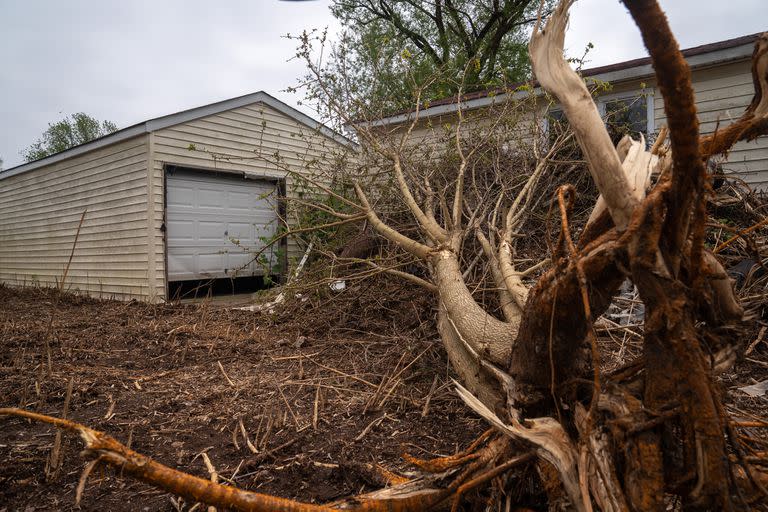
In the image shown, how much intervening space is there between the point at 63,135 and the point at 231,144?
45.7 meters

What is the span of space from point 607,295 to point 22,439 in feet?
11.2

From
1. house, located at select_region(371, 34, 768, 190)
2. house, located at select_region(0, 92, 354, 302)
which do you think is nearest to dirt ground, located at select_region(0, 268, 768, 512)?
house, located at select_region(0, 92, 354, 302)

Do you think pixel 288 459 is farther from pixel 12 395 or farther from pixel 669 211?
pixel 12 395

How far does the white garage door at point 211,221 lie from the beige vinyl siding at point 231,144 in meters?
0.27

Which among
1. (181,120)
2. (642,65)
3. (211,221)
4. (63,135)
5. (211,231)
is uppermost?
(63,135)

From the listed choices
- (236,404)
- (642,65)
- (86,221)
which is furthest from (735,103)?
(86,221)

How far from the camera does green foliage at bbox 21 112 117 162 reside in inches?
1668

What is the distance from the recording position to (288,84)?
5297 mm

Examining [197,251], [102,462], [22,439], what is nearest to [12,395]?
[22,439]

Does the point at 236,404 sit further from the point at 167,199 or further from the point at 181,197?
the point at 181,197

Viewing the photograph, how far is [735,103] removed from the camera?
684cm

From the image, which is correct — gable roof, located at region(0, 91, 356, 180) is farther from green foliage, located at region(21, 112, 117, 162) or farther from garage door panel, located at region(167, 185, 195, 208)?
green foliage, located at region(21, 112, 117, 162)

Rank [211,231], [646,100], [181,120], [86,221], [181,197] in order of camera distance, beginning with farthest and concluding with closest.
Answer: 1. [86,221]
2. [211,231]
3. [181,197]
4. [181,120]
5. [646,100]

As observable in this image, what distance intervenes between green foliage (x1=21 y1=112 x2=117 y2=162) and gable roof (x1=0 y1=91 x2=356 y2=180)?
38.6m
